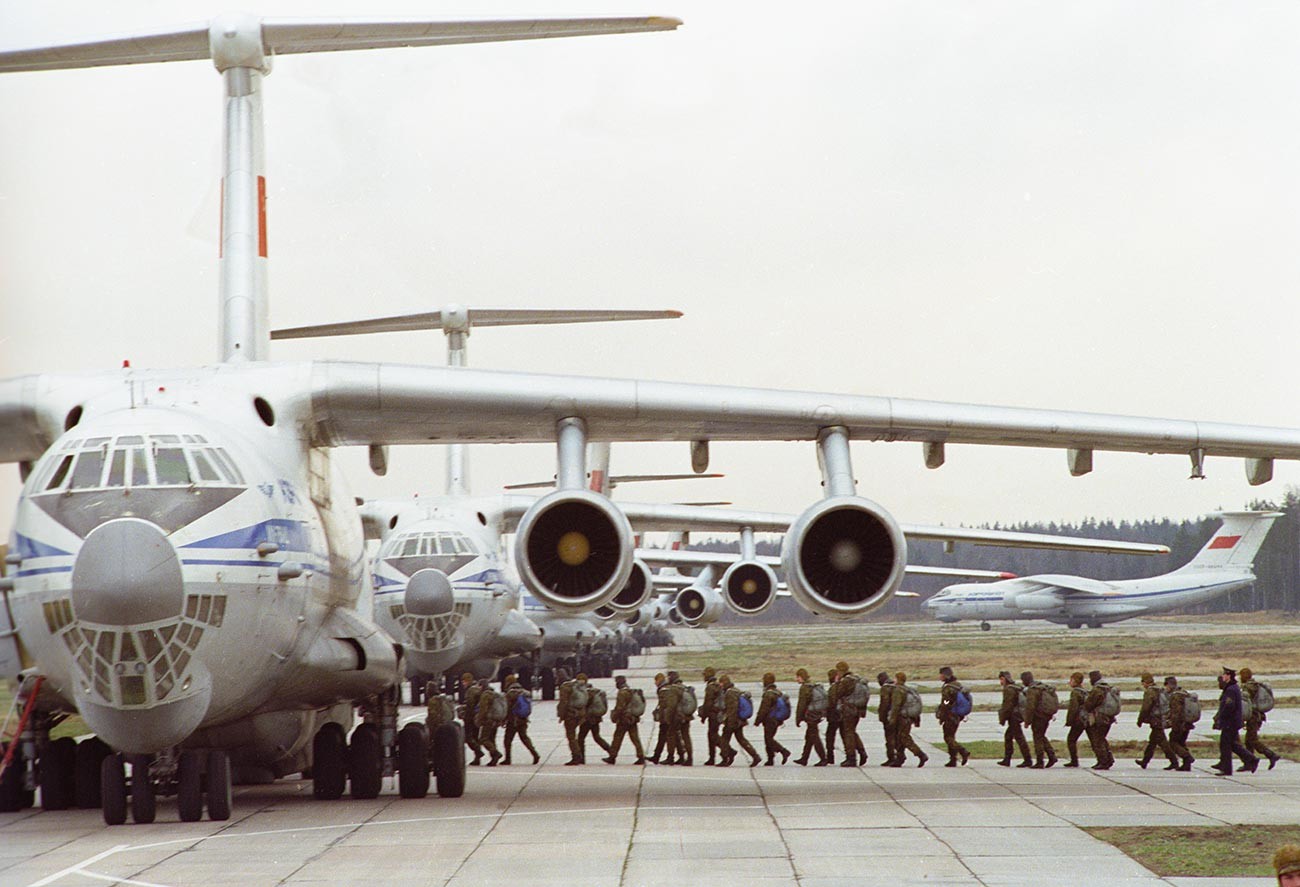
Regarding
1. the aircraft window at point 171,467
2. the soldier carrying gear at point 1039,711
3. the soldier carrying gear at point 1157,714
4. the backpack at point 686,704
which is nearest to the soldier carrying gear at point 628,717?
the backpack at point 686,704


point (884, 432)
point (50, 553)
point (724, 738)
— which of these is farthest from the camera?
point (724, 738)

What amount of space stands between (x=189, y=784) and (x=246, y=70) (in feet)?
20.8

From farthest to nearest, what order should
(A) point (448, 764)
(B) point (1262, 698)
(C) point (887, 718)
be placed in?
(C) point (887, 718) → (B) point (1262, 698) → (A) point (448, 764)

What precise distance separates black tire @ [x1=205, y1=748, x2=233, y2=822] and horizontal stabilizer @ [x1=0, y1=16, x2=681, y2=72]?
4.92m

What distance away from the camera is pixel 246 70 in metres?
13.9

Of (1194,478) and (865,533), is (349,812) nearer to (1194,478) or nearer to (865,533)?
(865,533)

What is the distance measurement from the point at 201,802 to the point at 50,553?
7.39ft

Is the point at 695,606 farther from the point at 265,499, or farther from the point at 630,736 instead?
the point at 265,499

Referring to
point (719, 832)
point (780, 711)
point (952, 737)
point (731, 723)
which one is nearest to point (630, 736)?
point (731, 723)

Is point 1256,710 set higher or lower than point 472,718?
higher

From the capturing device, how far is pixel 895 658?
44.4 m

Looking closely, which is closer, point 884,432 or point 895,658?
point 884,432

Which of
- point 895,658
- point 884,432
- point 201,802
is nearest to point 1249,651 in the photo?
point 895,658

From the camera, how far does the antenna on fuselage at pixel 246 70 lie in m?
12.9
